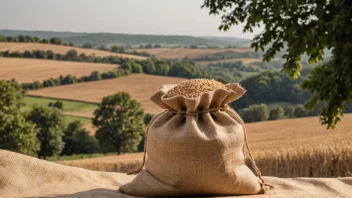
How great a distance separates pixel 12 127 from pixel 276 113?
33747 millimetres

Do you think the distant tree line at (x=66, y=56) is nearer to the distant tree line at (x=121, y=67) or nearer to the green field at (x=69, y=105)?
the distant tree line at (x=121, y=67)

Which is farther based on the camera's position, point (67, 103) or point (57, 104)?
point (67, 103)

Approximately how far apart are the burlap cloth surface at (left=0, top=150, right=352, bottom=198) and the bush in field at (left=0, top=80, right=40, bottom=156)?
122ft

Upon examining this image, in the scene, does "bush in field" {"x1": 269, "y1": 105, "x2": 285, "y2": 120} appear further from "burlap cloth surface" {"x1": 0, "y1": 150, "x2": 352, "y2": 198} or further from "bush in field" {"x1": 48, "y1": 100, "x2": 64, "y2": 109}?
"burlap cloth surface" {"x1": 0, "y1": 150, "x2": 352, "y2": 198}

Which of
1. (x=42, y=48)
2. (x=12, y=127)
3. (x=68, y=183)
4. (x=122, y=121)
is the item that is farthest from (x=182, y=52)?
(x=68, y=183)

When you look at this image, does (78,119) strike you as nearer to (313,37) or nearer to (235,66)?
(235,66)

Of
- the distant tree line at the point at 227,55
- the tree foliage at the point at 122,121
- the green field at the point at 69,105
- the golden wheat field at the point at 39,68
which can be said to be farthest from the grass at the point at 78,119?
the distant tree line at the point at 227,55

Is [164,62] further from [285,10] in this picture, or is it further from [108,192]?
[108,192]

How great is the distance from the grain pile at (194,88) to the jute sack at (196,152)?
76 millimetres

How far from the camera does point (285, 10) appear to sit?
11172mm

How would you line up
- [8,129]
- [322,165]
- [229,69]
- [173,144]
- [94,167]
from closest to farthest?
[173,144]
[322,165]
[94,167]
[8,129]
[229,69]

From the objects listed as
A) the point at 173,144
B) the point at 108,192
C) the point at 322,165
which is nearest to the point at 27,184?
the point at 108,192

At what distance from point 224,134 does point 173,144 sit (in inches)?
12.9

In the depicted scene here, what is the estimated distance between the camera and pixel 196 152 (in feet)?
9.27
